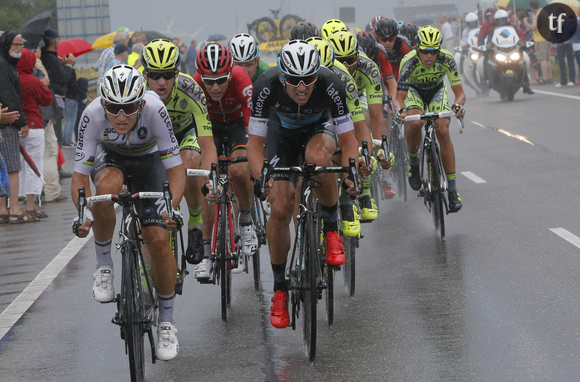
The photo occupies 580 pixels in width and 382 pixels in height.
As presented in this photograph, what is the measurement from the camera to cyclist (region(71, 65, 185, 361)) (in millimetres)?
5902

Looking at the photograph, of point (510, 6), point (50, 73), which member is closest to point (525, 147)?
point (50, 73)

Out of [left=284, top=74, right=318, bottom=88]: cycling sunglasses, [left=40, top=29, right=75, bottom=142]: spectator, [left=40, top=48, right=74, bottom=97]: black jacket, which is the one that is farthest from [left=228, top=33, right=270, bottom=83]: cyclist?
[left=40, top=48, right=74, bottom=97]: black jacket

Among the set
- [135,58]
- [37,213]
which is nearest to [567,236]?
[37,213]

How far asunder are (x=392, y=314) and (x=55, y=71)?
34.3 feet

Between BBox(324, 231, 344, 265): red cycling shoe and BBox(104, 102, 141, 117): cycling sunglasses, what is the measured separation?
1722 millimetres

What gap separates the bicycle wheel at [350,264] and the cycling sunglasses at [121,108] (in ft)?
7.88

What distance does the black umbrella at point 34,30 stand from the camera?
45.6 feet

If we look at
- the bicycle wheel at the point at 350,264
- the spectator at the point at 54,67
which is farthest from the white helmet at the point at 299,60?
the spectator at the point at 54,67

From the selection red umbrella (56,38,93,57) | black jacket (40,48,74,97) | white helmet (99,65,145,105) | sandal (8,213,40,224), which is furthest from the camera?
red umbrella (56,38,93,57)

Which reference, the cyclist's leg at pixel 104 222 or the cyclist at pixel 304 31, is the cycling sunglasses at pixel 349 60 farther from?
the cyclist's leg at pixel 104 222

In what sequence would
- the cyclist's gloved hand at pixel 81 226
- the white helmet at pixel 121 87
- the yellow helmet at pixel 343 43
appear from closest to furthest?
the cyclist's gloved hand at pixel 81 226
the white helmet at pixel 121 87
the yellow helmet at pixel 343 43

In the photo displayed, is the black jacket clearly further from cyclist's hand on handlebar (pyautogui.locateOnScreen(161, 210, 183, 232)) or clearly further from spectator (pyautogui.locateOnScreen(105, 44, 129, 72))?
cyclist's hand on handlebar (pyautogui.locateOnScreen(161, 210, 183, 232))

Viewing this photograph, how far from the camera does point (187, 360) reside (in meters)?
6.09

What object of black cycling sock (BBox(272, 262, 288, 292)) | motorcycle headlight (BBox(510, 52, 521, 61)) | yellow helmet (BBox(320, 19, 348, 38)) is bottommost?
black cycling sock (BBox(272, 262, 288, 292))
